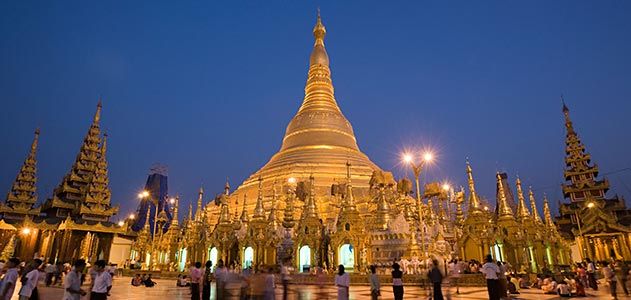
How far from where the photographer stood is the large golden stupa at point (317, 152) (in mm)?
39500

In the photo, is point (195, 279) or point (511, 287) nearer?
point (195, 279)

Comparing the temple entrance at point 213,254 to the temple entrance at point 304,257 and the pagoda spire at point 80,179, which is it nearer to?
the temple entrance at point 304,257

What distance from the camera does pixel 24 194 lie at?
4016cm

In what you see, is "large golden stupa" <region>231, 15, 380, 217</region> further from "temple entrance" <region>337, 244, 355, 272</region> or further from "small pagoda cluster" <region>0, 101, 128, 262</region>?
"small pagoda cluster" <region>0, 101, 128, 262</region>

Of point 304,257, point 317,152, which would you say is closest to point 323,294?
point 304,257

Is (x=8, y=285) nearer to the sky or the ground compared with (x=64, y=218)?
nearer to the ground

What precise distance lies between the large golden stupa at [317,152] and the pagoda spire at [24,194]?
66.2 feet

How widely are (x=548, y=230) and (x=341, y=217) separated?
17846 millimetres

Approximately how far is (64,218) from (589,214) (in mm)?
50976

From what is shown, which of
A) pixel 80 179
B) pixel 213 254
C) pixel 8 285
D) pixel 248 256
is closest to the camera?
pixel 8 285

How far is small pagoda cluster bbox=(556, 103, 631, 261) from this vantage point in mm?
36031

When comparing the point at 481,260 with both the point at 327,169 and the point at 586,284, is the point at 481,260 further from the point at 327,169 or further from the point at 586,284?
the point at 327,169

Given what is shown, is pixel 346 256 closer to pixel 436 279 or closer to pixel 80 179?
pixel 436 279

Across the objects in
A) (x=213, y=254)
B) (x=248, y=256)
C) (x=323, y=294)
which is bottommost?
(x=323, y=294)
